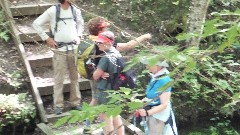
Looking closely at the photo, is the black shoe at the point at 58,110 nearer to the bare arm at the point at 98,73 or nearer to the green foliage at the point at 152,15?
the bare arm at the point at 98,73

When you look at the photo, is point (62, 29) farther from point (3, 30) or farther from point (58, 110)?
point (3, 30)

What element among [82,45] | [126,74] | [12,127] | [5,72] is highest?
[82,45]

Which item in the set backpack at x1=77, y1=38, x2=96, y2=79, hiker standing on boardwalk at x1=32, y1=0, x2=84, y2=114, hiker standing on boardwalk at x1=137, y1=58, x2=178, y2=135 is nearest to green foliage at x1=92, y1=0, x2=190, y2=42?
hiker standing on boardwalk at x1=32, y1=0, x2=84, y2=114

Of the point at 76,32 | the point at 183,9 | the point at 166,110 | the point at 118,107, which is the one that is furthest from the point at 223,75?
the point at 118,107

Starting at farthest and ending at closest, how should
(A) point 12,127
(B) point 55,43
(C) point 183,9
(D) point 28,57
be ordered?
(C) point 183,9
(D) point 28,57
(A) point 12,127
(B) point 55,43

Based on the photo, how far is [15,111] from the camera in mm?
5957

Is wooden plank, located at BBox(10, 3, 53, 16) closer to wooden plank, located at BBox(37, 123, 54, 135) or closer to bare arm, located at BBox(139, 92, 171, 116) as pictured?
wooden plank, located at BBox(37, 123, 54, 135)

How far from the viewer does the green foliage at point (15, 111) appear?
591cm

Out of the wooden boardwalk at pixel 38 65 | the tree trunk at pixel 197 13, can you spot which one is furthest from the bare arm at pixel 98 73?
the tree trunk at pixel 197 13

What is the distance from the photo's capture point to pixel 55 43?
560cm

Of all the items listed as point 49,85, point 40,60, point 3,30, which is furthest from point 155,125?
point 3,30

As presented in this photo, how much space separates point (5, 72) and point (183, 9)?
3.55 metres

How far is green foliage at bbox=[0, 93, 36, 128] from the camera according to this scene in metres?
5.91

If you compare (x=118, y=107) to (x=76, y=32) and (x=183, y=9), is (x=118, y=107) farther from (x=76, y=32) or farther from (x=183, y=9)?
(x=183, y=9)
